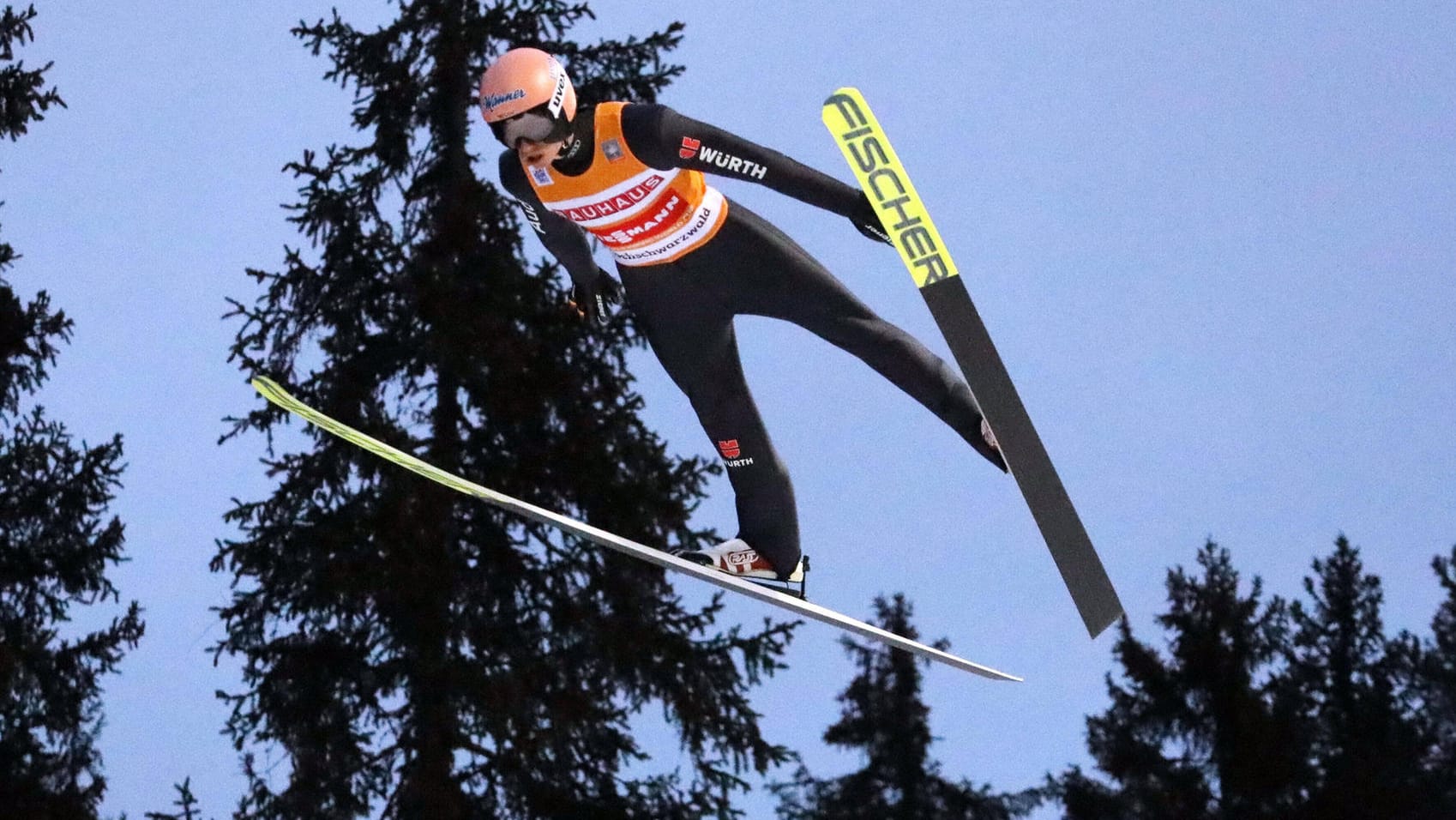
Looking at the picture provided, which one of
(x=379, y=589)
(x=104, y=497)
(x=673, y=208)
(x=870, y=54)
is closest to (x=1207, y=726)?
(x=379, y=589)

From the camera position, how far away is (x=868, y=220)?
221 inches

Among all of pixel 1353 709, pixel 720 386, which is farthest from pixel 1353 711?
pixel 720 386

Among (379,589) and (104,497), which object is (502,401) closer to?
(379,589)

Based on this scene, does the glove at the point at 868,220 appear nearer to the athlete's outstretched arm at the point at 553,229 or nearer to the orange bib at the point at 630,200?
the orange bib at the point at 630,200

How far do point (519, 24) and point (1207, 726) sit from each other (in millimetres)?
9371

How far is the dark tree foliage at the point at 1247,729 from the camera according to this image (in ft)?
54.9

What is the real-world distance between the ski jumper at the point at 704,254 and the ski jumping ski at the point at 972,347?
12 centimetres

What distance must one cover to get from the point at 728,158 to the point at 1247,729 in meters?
12.5

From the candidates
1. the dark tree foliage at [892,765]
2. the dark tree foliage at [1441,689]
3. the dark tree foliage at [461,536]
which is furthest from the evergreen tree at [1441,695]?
the dark tree foliage at [461,536]

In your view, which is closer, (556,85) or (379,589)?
(556,85)

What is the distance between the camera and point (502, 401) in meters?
12.3

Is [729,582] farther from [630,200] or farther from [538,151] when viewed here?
[538,151]

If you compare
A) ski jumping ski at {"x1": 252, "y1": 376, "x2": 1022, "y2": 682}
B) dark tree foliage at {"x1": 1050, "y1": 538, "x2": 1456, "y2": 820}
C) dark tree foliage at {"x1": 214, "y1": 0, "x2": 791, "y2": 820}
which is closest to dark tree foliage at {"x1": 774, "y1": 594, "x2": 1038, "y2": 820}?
dark tree foliage at {"x1": 1050, "y1": 538, "x2": 1456, "y2": 820}

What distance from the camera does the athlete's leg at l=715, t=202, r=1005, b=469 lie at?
603cm
